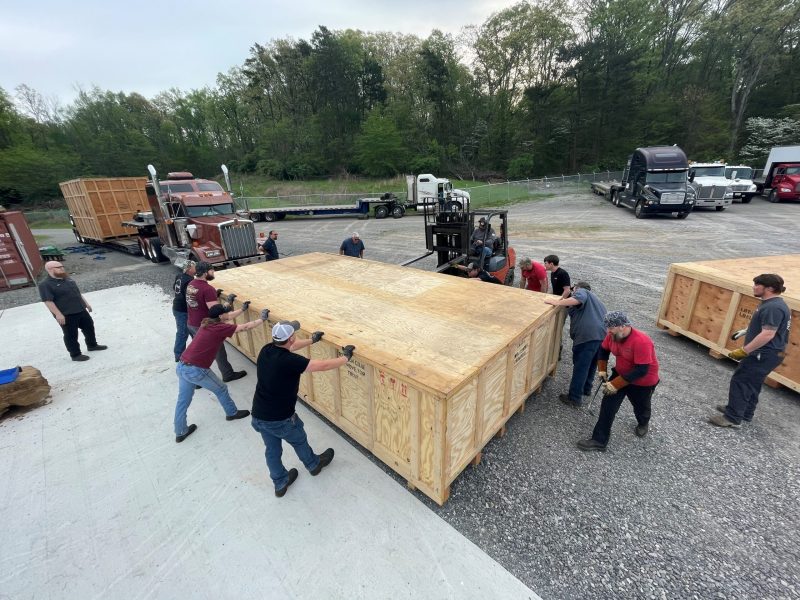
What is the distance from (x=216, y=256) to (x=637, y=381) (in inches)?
450

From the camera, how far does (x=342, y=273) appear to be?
6.62m

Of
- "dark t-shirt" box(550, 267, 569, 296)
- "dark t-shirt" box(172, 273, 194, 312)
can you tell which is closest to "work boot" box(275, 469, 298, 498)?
"dark t-shirt" box(172, 273, 194, 312)

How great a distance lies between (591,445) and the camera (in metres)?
3.98

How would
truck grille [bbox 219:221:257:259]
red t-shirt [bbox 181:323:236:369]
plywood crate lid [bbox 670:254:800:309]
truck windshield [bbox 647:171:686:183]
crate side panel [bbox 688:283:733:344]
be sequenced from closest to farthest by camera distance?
red t-shirt [bbox 181:323:236:369] < plywood crate lid [bbox 670:254:800:309] < crate side panel [bbox 688:283:733:344] < truck grille [bbox 219:221:257:259] < truck windshield [bbox 647:171:686:183]

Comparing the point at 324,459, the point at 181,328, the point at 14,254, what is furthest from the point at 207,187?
the point at 324,459

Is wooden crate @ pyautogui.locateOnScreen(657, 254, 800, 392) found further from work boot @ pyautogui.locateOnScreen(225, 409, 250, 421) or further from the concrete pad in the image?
work boot @ pyautogui.locateOnScreen(225, 409, 250, 421)

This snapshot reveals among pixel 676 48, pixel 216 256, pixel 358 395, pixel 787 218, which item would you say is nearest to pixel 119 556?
pixel 358 395

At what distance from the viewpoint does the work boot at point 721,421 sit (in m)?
4.24

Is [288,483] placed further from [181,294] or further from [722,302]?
[722,302]

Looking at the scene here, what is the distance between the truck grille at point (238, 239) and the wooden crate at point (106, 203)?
8.60 m

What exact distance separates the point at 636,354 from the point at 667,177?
1939cm

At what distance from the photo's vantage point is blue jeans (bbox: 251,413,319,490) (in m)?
3.28

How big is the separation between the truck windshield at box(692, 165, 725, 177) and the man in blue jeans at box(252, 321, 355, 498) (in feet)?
85.9

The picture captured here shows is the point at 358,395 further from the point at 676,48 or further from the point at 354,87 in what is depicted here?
the point at 676,48
